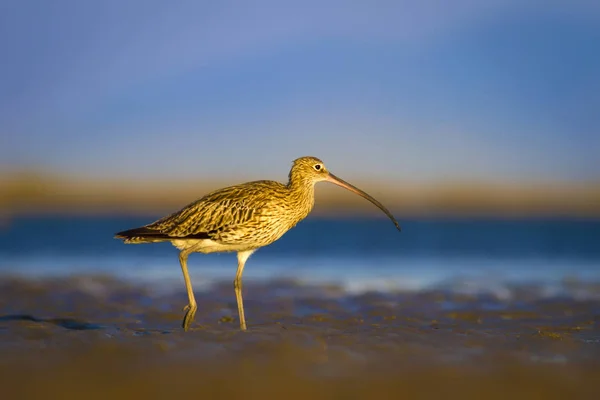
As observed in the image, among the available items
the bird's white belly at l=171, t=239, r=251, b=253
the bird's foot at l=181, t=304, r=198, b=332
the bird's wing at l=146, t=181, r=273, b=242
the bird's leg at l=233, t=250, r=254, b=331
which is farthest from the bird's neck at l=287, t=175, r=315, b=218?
the bird's foot at l=181, t=304, r=198, b=332

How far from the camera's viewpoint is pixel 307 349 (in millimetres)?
9711

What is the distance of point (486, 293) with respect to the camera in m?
16.4

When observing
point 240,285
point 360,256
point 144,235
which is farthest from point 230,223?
point 360,256

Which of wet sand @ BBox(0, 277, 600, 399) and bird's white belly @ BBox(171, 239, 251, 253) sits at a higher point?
bird's white belly @ BBox(171, 239, 251, 253)

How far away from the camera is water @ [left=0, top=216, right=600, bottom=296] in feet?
62.7

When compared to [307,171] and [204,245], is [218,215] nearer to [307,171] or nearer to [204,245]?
[204,245]

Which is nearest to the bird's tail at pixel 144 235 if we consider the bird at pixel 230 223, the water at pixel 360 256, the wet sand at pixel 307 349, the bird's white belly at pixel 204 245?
the bird at pixel 230 223

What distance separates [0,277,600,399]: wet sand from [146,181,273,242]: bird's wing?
137 centimetres

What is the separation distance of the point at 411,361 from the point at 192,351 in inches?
91.4

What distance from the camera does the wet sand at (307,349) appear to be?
8000 mm

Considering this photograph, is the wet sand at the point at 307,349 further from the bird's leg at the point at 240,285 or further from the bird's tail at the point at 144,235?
the bird's tail at the point at 144,235

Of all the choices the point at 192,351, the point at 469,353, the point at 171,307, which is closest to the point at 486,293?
the point at 171,307

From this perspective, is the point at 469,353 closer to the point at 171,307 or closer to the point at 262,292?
the point at 171,307

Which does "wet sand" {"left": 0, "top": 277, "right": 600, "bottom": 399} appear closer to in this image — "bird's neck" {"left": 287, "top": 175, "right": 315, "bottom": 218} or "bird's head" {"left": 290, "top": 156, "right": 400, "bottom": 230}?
"bird's neck" {"left": 287, "top": 175, "right": 315, "bottom": 218}
